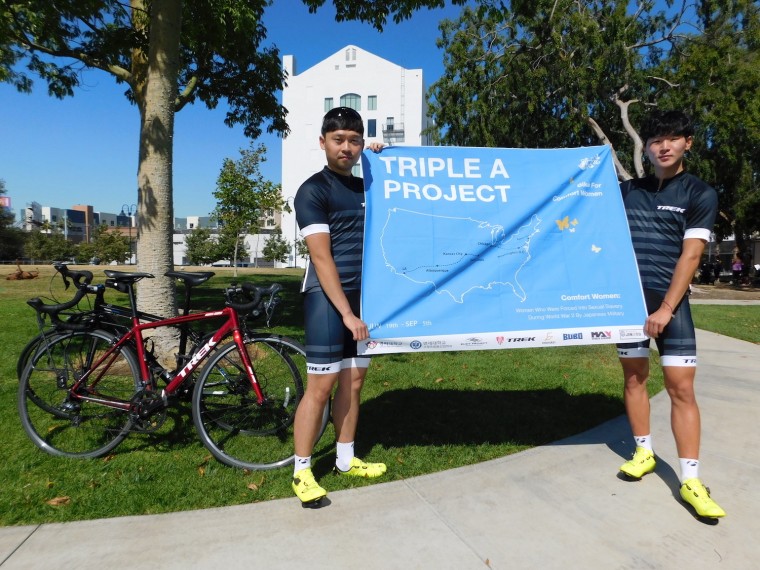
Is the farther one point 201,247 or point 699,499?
point 201,247

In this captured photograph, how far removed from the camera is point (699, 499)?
2779 mm

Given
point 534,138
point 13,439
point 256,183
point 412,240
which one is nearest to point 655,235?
point 412,240

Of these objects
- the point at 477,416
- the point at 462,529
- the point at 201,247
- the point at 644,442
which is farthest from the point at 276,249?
the point at 462,529

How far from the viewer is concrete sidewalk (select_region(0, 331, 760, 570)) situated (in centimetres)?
241

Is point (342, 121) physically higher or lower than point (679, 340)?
higher

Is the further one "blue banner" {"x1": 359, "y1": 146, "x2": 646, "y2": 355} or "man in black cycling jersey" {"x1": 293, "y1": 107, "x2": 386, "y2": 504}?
"blue banner" {"x1": 359, "y1": 146, "x2": 646, "y2": 355}

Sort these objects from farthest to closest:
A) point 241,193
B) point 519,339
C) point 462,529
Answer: point 241,193 → point 519,339 → point 462,529

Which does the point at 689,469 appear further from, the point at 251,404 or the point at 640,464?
the point at 251,404

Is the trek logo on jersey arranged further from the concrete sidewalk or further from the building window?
the building window

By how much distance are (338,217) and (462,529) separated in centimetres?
184

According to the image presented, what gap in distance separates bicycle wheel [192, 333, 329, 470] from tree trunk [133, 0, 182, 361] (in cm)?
207

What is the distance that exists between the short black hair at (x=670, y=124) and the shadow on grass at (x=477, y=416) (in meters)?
2.34

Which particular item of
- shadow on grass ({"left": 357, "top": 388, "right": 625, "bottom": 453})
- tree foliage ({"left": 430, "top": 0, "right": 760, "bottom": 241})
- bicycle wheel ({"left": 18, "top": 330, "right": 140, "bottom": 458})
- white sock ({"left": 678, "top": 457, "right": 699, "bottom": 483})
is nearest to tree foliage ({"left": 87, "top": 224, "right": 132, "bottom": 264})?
tree foliage ({"left": 430, "top": 0, "right": 760, "bottom": 241})

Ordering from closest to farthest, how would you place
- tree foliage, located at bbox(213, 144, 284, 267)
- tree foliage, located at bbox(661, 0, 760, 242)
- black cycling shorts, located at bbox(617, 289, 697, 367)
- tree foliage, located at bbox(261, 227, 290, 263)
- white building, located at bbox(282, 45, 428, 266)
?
black cycling shorts, located at bbox(617, 289, 697, 367), tree foliage, located at bbox(661, 0, 760, 242), tree foliage, located at bbox(213, 144, 284, 267), white building, located at bbox(282, 45, 428, 266), tree foliage, located at bbox(261, 227, 290, 263)
